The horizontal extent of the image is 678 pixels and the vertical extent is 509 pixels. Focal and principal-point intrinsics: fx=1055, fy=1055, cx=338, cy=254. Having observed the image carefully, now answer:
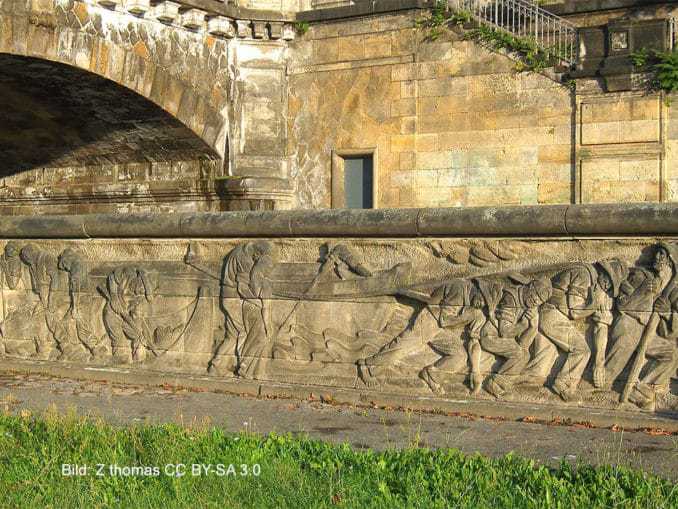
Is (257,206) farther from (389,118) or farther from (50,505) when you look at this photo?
(50,505)

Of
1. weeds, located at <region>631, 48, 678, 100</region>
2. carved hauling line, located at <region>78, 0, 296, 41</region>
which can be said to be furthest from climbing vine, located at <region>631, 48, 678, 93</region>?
carved hauling line, located at <region>78, 0, 296, 41</region>

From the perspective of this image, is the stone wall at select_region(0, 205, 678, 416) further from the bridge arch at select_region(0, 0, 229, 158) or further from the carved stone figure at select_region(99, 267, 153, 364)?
the bridge arch at select_region(0, 0, 229, 158)

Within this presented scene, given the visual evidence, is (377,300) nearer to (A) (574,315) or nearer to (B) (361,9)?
(A) (574,315)

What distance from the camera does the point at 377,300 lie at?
27.0 ft

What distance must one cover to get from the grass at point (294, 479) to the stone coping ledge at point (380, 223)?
92.9 inches

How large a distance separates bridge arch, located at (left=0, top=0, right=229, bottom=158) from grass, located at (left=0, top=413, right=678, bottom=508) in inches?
419

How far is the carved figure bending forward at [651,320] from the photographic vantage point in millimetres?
7148

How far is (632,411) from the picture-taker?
7211 millimetres

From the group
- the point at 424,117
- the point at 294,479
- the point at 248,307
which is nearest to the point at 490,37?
the point at 424,117

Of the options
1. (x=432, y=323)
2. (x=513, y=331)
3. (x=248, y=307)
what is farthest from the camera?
(x=248, y=307)

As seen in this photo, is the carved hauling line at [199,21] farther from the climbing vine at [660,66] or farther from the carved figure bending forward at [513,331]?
the carved figure bending forward at [513,331]

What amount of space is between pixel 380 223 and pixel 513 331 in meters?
1.34

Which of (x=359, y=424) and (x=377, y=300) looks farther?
(x=377, y=300)

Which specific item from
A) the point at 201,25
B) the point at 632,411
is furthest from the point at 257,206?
the point at 632,411
